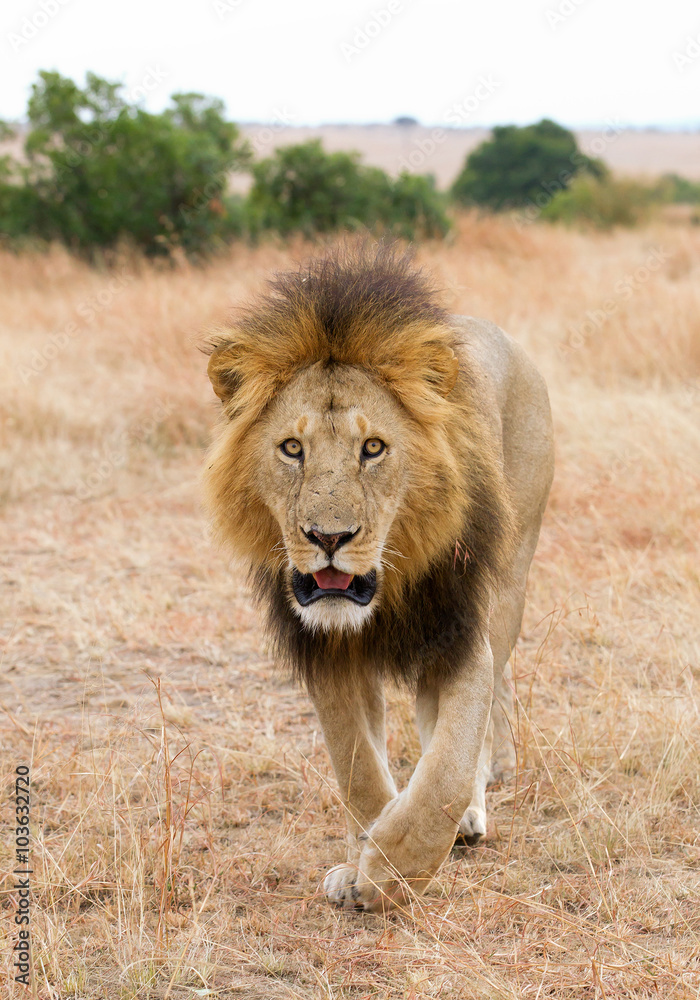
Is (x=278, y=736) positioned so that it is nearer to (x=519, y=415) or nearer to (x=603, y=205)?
(x=519, y=415)

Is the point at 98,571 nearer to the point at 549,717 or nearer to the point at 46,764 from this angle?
the point at 46,764

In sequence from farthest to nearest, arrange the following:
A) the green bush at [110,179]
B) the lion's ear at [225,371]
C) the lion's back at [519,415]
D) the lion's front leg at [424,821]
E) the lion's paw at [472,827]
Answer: the green bush at [110,179]
the lion's back at [519,415]
the lion's paw at [472,827]
the lion's ear at [225,371]
the lion's front leg at [424,821]

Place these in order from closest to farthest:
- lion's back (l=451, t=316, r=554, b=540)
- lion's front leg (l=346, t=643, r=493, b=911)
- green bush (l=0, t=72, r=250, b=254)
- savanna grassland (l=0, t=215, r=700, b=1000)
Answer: savanna grassland (l=0, t=215, r=700, b=1000) < lion's front leg (l=346, t=643, r=493, b=911) < lion's back (l=451, t=316, r=554, b=540) < green bush (l=0, t=72, r=250, b=254)

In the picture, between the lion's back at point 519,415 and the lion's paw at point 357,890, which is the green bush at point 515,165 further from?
the lion's paw at point 357,890

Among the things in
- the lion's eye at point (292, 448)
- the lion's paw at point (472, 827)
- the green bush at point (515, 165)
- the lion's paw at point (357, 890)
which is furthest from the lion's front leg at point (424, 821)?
the green bush at point (515, 165)

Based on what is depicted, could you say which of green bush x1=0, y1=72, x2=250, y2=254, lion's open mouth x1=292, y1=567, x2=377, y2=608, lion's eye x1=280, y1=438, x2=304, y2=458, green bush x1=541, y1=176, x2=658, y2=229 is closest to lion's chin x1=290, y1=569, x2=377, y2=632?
lion's open mouth x1=292, y1=567, x2=377, y2=608

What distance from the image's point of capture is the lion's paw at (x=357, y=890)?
288 cm

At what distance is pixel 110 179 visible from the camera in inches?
599

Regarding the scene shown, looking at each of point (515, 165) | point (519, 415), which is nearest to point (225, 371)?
point (519, 415)

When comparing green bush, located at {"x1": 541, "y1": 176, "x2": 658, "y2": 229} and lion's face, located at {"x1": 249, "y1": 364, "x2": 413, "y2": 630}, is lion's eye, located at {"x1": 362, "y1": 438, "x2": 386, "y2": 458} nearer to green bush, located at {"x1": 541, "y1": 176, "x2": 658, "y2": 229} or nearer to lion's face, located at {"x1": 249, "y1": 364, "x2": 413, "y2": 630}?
lion's face, located at {"x1": 249, "y1": 364, "x2": 413, "y2": 630}

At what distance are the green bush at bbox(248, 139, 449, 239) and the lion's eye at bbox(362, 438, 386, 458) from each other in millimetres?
12742

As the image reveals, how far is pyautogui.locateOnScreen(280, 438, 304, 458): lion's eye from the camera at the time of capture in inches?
109

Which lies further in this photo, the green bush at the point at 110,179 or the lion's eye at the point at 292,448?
the green bush at the point at 110,179

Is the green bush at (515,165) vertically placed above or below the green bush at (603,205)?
above
